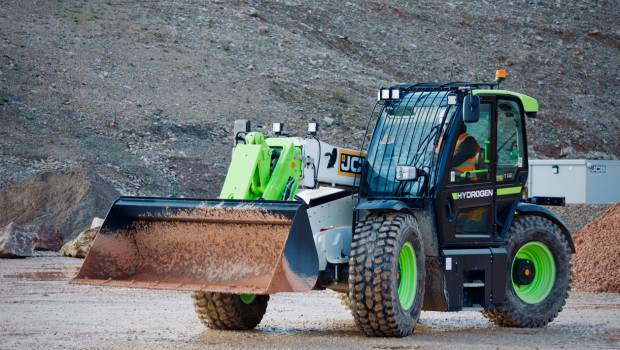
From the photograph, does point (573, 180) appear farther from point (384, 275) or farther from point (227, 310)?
point (384, 275)

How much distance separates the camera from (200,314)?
13.4 meters

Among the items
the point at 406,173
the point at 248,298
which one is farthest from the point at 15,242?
the point at 406,173

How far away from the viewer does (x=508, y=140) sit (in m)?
13.9

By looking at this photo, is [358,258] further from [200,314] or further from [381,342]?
[200,314]

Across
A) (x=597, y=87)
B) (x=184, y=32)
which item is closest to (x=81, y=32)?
(x=184, y=32)

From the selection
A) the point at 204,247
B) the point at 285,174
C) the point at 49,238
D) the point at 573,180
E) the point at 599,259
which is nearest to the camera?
the point at 204,247

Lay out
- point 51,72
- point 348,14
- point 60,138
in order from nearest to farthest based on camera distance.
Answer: point 60,138
point 51,72
point 348,14

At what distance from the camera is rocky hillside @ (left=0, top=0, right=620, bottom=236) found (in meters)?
39.1

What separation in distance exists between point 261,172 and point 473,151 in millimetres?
2274

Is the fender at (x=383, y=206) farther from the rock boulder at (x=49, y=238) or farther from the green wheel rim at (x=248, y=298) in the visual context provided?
the rock boulder at (x=49, y=238)

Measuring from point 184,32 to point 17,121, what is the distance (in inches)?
491

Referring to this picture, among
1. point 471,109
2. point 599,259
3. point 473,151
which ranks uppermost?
point 471,109

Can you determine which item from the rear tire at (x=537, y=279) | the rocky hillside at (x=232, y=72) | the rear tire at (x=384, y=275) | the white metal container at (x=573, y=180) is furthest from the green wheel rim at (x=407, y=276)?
the white metal container at (x=573, y=180)

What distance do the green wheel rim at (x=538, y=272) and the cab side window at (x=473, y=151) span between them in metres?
1.11
